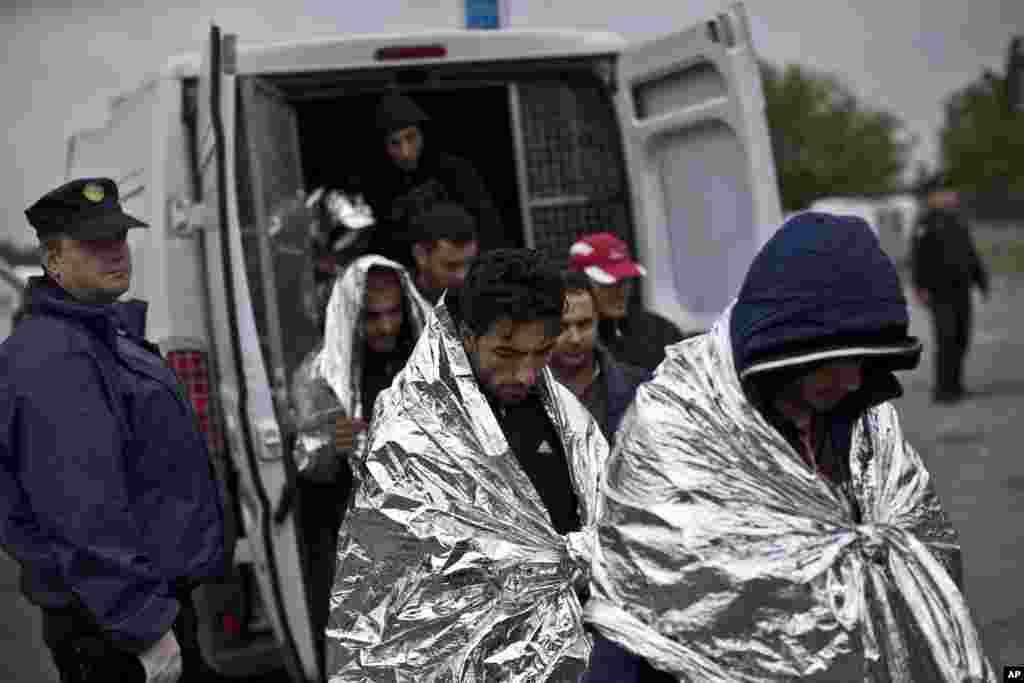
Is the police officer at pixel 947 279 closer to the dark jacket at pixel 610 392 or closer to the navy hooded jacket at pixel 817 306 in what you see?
the dark jacket at pixel 610 392

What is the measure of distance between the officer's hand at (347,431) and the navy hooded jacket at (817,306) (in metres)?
2.47

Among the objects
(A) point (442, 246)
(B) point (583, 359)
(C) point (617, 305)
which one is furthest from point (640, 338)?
(B) point (583, 359)

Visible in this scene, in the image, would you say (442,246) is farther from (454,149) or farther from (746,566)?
(746,566)

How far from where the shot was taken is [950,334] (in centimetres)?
1290

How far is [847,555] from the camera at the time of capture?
2.33 meters

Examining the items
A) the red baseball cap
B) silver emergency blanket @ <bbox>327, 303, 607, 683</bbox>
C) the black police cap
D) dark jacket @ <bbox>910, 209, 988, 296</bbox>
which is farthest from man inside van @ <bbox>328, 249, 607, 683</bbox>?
dark jacket @ <bbox>910, 209, 988, 296</bbox>

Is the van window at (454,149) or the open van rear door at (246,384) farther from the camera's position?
the van window at (454,149)

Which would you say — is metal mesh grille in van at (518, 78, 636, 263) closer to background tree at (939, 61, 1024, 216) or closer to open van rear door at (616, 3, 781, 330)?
open van rear door at (616, 3, 781, 330)

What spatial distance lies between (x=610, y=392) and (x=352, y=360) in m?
1.08

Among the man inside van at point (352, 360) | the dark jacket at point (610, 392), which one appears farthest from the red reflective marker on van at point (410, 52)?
the dark jacket at point (610, 392)

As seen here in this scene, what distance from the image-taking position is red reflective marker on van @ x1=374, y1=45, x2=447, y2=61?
580 cm

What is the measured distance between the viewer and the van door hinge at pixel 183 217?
5527 millimetres

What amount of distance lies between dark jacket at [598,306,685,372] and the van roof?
4.14 ft

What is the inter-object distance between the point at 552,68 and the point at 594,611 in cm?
403
